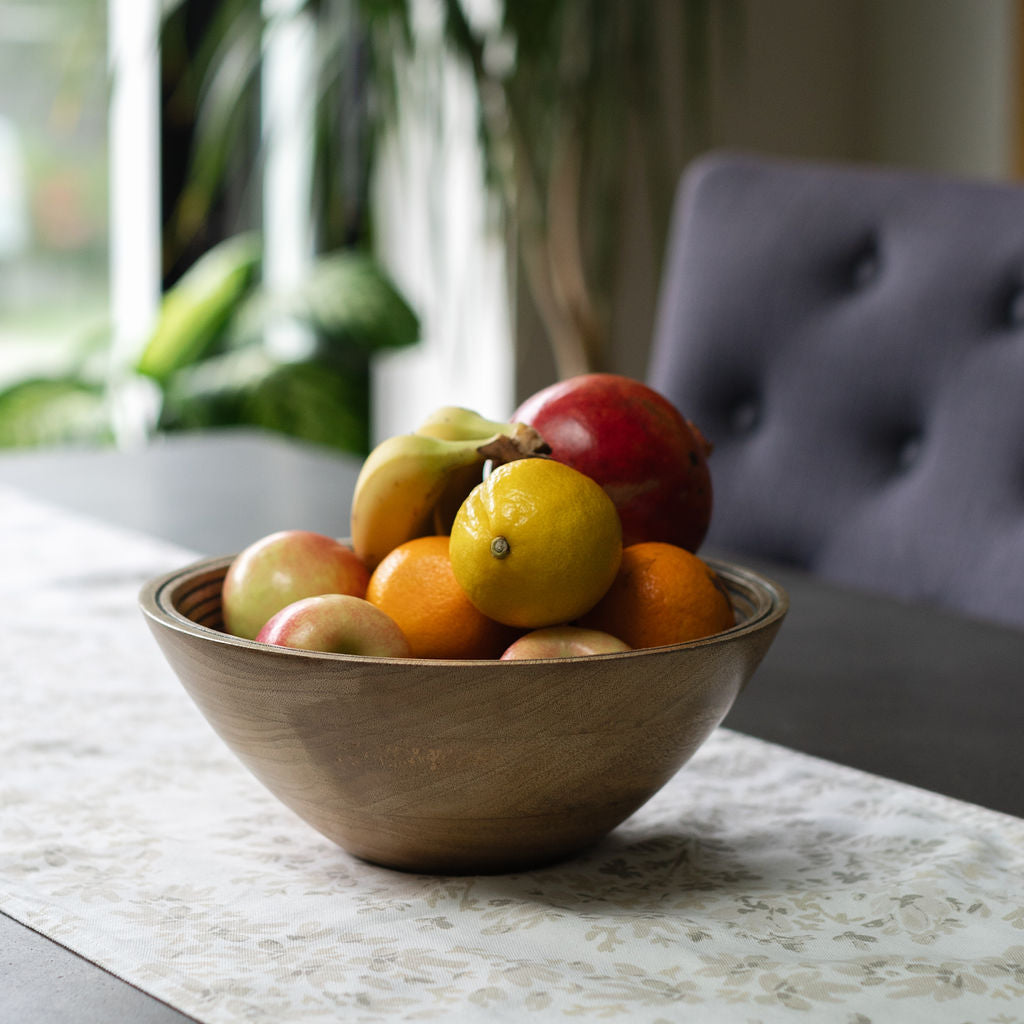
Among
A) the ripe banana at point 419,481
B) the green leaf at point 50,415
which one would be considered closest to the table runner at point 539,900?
the ripe banana at point 419,481

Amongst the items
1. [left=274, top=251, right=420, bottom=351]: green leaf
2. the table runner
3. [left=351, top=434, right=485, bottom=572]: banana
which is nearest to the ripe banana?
[left=351, top=434, right=485, bottom=572]: banana

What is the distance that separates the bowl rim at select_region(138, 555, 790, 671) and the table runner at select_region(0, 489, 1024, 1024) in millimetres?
96

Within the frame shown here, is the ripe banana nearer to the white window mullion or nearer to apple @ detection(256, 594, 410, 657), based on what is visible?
apple @ detection(256, 594, 410, 657)

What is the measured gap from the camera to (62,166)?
9.30 feet

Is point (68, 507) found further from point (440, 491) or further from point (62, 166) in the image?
point (62, 166)

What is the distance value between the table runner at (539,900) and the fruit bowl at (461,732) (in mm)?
27

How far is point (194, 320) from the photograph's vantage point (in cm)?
257

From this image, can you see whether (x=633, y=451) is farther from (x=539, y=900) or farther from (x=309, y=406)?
(x=309, y=406)

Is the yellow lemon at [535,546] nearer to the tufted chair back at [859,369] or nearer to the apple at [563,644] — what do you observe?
the apple at [563,644]

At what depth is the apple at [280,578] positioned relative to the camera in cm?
58

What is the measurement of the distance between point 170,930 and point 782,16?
280 cm

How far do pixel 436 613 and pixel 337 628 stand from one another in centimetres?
4

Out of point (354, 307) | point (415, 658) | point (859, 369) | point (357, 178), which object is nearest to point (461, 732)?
point (415, 658)

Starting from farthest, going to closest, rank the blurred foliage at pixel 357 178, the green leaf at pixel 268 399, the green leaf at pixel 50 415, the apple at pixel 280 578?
the green leaf at pixel 268 399 < the green leaf at pixel 50 415 < the blurred foliage at pixel 357 178 < the apple at pixel 280 578
